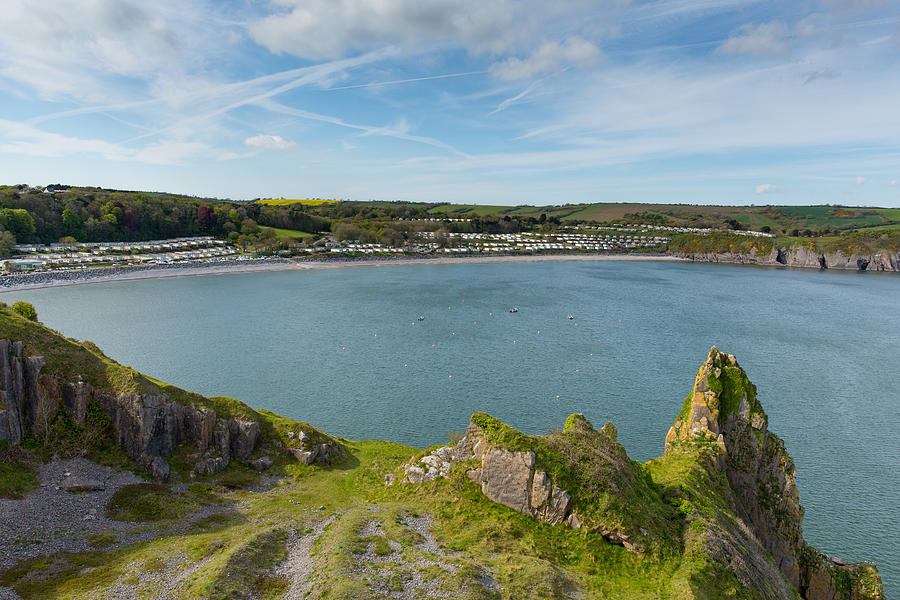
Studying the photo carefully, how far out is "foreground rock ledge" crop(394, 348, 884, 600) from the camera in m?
20.3

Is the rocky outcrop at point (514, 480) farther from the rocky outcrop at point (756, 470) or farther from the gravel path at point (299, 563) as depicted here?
the rocky outcrop at point (756, 470)

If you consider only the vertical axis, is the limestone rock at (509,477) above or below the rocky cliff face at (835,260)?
below

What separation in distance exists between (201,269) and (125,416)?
13273 cm

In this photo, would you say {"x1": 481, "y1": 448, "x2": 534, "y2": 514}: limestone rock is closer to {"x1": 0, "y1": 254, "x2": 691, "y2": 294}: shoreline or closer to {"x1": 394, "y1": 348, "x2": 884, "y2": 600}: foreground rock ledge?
{"x1": 394, "y1": 348, "x2": 884, "y2": 600}: foreground rock ledge

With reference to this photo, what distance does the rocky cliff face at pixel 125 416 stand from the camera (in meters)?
26.0

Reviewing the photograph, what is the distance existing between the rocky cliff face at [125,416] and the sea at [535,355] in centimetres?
1532

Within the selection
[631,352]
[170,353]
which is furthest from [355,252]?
[631,352]

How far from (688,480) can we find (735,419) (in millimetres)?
6740

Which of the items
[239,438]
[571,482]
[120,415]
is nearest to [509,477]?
[571,482]

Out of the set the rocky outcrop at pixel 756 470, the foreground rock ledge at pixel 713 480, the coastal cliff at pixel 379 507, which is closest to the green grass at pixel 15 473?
the coastal cliff at pixel 379 507

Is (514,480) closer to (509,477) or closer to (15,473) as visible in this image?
(509,477)

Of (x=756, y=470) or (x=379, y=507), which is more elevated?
(x=756, y=470)

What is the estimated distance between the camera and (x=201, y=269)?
146 m

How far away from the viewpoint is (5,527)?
19891mm
